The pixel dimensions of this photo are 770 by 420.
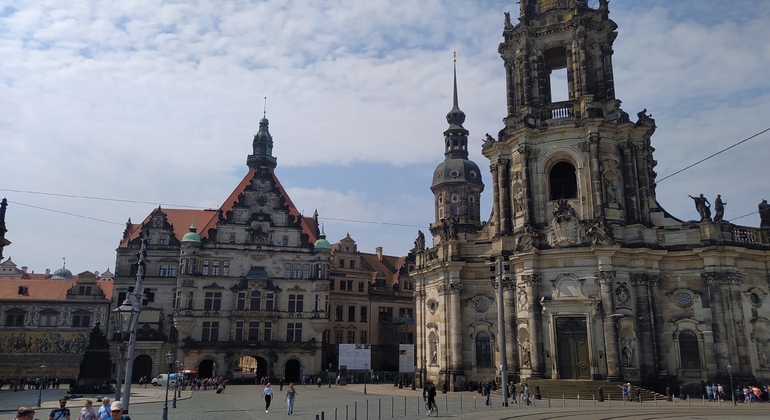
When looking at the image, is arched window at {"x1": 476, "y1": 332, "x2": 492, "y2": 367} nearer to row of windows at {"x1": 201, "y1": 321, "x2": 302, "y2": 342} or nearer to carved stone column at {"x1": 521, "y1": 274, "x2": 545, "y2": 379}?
carved stone column at {"x1": 521, "y1": 274, "x2": 545, "y2": 379}

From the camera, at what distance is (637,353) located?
36562 mm

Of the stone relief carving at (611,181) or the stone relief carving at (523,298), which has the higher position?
the stone relief carving at (611,181)

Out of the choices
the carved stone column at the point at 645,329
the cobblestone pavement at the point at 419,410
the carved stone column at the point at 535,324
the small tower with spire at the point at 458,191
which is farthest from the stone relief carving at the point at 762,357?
Answer: the small tower with spire at the point at 458,191

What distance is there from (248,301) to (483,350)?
1236 inches

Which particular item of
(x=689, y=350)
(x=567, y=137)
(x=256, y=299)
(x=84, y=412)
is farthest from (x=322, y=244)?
(x=84, y=412)

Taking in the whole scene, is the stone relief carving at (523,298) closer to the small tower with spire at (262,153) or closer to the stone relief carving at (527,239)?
the stone relief carving at (527,239)

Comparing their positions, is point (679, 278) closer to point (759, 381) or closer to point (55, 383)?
point (759, 381)

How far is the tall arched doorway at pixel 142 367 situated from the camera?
6308 centimetres

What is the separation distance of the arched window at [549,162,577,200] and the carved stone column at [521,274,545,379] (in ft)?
23.3

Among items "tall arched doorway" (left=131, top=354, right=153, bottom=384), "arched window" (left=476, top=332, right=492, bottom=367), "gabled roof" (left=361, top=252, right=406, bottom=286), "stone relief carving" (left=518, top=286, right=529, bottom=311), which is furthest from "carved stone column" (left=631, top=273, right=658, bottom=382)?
"tall arched doorway" (left=131, top=354, right=153, bottom=384)

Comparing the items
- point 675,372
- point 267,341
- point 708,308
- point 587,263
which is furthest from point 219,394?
point 708,308

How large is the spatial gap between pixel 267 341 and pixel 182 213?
20.5 m

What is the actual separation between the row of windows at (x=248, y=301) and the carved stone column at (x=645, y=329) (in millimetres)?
37664

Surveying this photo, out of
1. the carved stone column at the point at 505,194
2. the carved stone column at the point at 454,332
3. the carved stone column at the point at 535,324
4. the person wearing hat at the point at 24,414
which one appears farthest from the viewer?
the carved stone column at the point at 505,194
